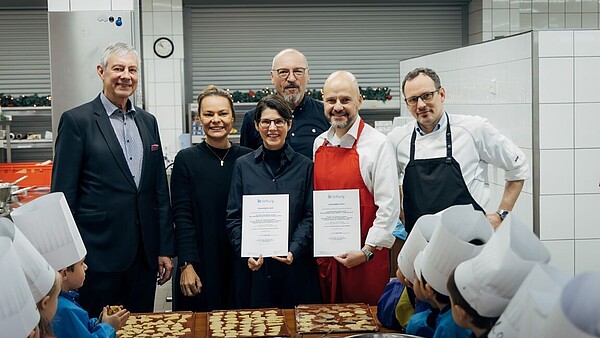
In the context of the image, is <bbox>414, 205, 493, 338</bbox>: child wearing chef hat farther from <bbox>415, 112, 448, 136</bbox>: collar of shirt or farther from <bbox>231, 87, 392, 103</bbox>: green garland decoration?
<bbox>231, 87, 392, 103</bbox>: green garland decoration

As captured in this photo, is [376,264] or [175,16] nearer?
[376,264]

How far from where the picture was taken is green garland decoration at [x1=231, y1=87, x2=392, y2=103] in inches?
318

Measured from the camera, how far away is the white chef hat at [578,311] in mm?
1098

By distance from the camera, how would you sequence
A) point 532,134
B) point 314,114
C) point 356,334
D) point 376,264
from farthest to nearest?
1. point 532,134
2. point 314,114
3. point 376,264
4. point 356,334

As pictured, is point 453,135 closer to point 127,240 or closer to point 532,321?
point 127,240

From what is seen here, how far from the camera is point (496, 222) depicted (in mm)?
3051

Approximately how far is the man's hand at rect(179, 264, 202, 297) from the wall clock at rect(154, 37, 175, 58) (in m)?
5.47

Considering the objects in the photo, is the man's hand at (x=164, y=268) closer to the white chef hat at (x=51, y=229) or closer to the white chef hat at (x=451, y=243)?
the white chef hat at (x=51, y=229)

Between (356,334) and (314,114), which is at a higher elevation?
(314,114)

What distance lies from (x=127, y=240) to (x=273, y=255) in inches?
25.4

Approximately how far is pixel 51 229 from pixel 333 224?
1.18 meters

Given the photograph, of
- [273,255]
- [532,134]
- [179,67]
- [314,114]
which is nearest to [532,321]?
[273,255]

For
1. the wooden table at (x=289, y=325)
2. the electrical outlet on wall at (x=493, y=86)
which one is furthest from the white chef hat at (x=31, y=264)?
the electrical outlet on wall at (x=493, y=86)

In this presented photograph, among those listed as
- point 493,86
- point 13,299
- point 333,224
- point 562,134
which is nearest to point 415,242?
point 333,224
